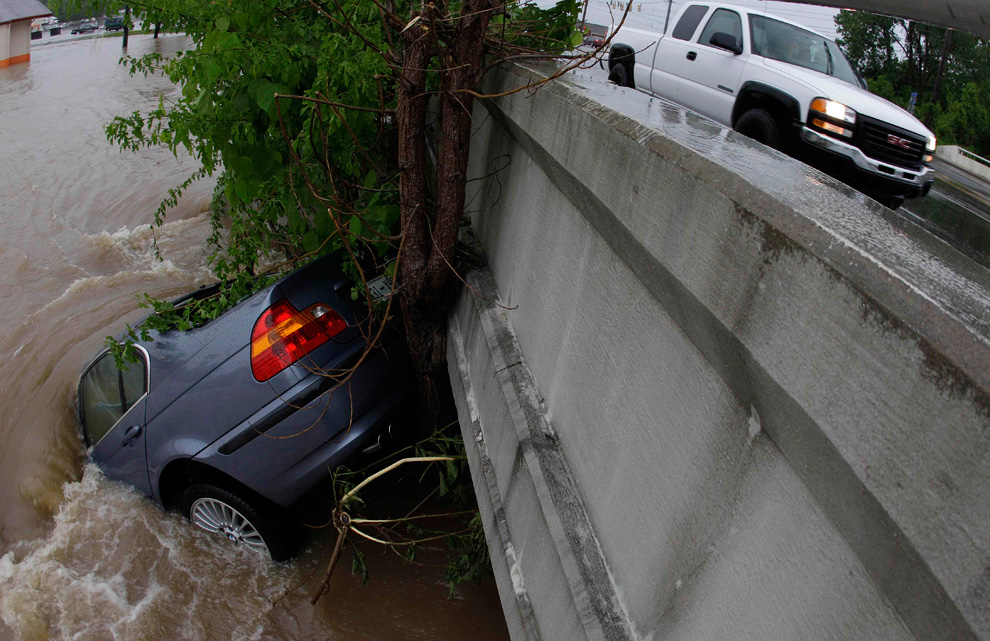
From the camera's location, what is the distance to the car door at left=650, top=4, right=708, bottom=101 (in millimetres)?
9508

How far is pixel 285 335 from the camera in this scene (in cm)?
401

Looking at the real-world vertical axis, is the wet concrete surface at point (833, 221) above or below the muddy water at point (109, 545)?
above

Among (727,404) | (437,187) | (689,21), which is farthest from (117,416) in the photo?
(689,21)

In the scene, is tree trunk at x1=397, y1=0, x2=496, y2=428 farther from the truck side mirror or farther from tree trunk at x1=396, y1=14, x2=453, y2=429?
the truck side mirror

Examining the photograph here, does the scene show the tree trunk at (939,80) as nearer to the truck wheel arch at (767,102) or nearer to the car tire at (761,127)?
the truck wheel arch at (767,102)

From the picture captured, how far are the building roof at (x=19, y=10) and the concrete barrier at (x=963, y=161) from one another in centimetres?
3519

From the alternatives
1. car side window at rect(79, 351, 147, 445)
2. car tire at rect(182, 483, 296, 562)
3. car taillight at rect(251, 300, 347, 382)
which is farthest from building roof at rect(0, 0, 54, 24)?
car taillight at rect(251, 300, 347, 382)

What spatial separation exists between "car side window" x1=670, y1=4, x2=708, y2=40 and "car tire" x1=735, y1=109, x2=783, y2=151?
2.35m

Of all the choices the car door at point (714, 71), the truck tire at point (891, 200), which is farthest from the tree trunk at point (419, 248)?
the car door at point (714, 71)

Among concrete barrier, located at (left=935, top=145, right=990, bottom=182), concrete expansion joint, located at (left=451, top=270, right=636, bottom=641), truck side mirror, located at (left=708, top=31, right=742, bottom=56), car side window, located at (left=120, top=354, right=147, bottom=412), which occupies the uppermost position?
truck side mirror, located at (left=708, top=31, right=742, bottom=56)

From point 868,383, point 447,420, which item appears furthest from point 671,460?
point 447,420

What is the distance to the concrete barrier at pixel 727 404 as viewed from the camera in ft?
3.23

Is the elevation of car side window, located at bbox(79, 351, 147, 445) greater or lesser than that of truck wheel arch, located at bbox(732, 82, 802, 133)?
lesser

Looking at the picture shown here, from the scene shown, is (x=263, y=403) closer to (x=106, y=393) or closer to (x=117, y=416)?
(x=117, y=416)
